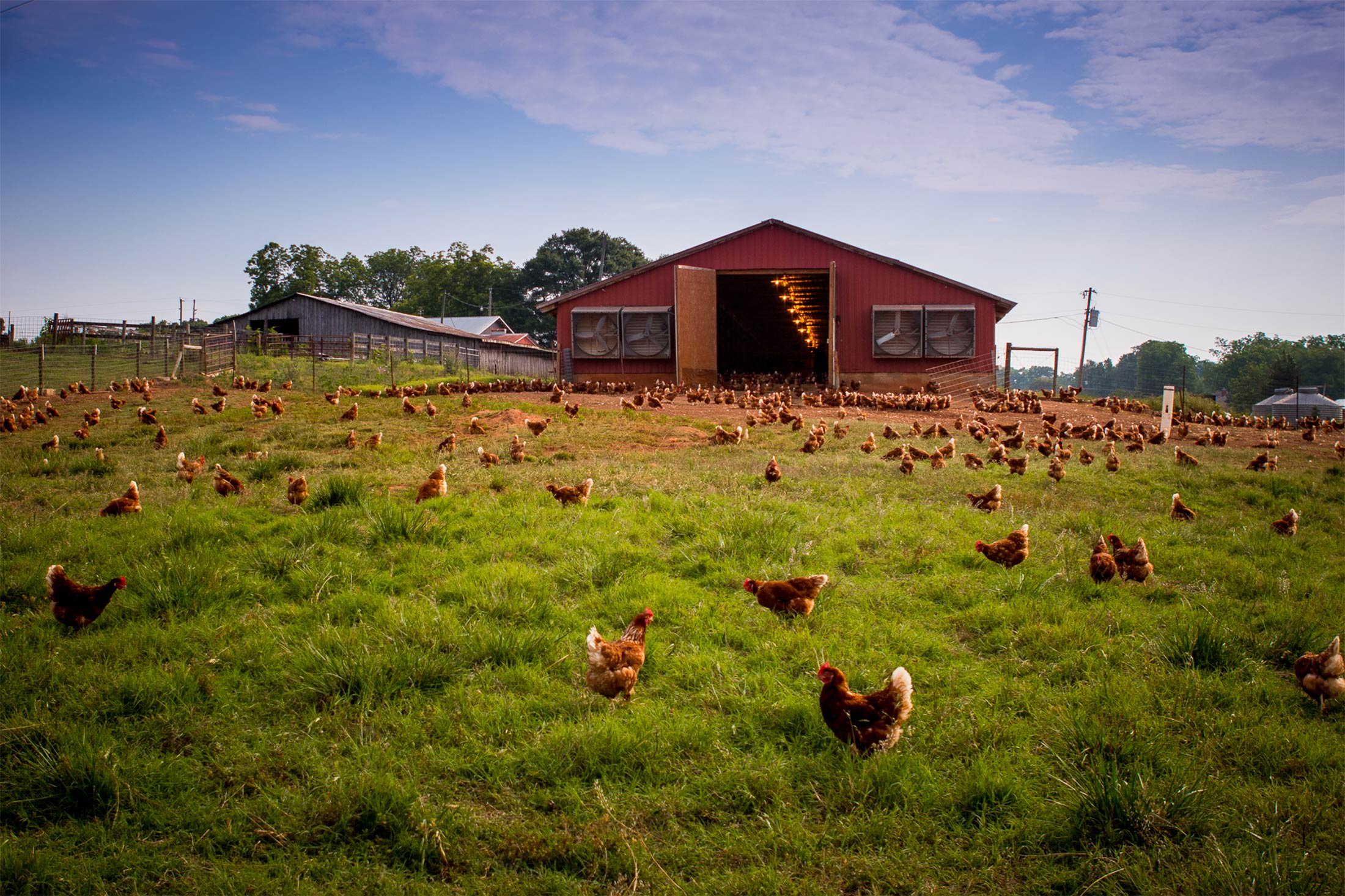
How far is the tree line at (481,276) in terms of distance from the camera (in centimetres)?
7131

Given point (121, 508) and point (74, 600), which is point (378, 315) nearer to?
point (121, 508)

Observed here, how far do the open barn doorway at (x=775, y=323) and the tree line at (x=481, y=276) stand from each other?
35.1 metres

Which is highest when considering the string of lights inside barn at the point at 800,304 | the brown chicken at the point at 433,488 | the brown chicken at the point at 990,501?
the string of lights inside barn at the point at 800,304

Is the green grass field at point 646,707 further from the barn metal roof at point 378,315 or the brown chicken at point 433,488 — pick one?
the barn metal roof at point 378,315

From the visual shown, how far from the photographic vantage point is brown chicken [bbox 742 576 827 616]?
4.76m

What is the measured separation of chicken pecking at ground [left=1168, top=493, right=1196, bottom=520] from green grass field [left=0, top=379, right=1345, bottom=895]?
186 mm

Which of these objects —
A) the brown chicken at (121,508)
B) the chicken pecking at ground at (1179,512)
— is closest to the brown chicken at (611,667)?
the brown chicken at (121,508)

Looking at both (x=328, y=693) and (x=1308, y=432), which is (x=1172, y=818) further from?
(x=1308, y=432)

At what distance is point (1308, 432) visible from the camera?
615 inches

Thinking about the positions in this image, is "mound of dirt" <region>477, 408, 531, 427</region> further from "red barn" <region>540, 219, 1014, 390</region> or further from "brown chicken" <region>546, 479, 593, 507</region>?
"red barn" <region>540, 219, 1014, 390</region>

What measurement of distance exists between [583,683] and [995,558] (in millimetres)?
3563

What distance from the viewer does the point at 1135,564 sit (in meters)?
5.57

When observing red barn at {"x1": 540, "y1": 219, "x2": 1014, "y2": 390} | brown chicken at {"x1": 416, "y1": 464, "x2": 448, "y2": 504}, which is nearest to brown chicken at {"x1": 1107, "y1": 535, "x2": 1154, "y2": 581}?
brown chicken at {"x1": 416, "y1": 464, "x2": 448, "y2": 504}

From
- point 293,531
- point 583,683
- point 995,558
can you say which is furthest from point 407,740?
point 995,558
